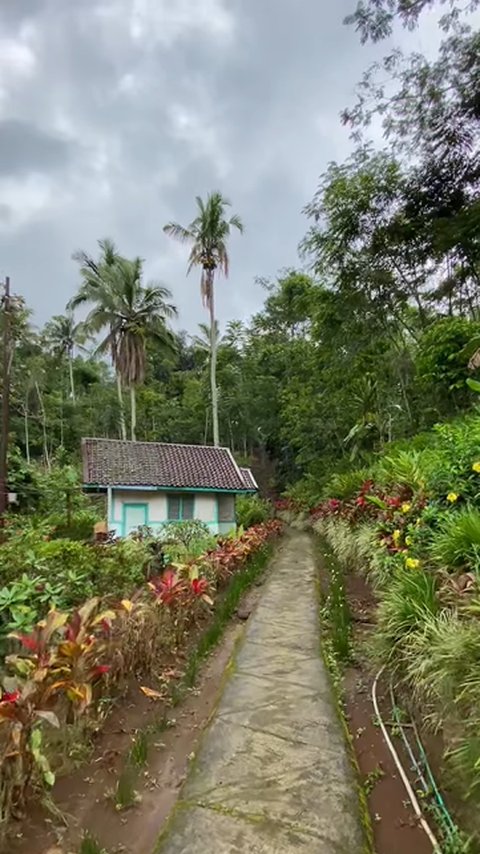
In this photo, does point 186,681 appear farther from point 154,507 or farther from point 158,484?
point 154,507

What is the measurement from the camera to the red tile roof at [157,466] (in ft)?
42.6

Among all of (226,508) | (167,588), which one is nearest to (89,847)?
(167,588)

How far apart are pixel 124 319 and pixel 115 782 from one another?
20131 mm

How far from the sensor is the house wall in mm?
12712

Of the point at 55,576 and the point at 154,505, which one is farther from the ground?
the point at 154,505

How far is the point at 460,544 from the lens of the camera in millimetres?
3176

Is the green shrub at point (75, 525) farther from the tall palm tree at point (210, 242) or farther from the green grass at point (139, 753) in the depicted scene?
the tall palm tree at point (210, 242)

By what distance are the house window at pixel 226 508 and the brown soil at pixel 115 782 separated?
1046 centimetres

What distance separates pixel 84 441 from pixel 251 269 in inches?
599

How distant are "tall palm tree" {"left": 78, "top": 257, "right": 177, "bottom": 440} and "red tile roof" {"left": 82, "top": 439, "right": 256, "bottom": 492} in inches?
235

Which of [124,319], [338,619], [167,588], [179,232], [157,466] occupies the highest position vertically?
[179,232]

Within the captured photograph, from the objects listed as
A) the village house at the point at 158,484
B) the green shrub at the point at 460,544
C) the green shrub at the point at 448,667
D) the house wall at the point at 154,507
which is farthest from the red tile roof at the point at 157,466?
the green shrub at the point at 448,667

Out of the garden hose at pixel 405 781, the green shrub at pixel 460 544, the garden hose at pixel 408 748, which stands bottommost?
the garden hose at pixel 405 781

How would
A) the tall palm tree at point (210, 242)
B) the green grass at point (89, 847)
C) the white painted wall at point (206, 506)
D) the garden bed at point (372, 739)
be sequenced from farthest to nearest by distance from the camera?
1. the tall palm tree at point (210, 242)
2. the white painted wall at point (206, 506)
3. the garden bed at point (372, 739)
4. the green grass at point (89, 847)
